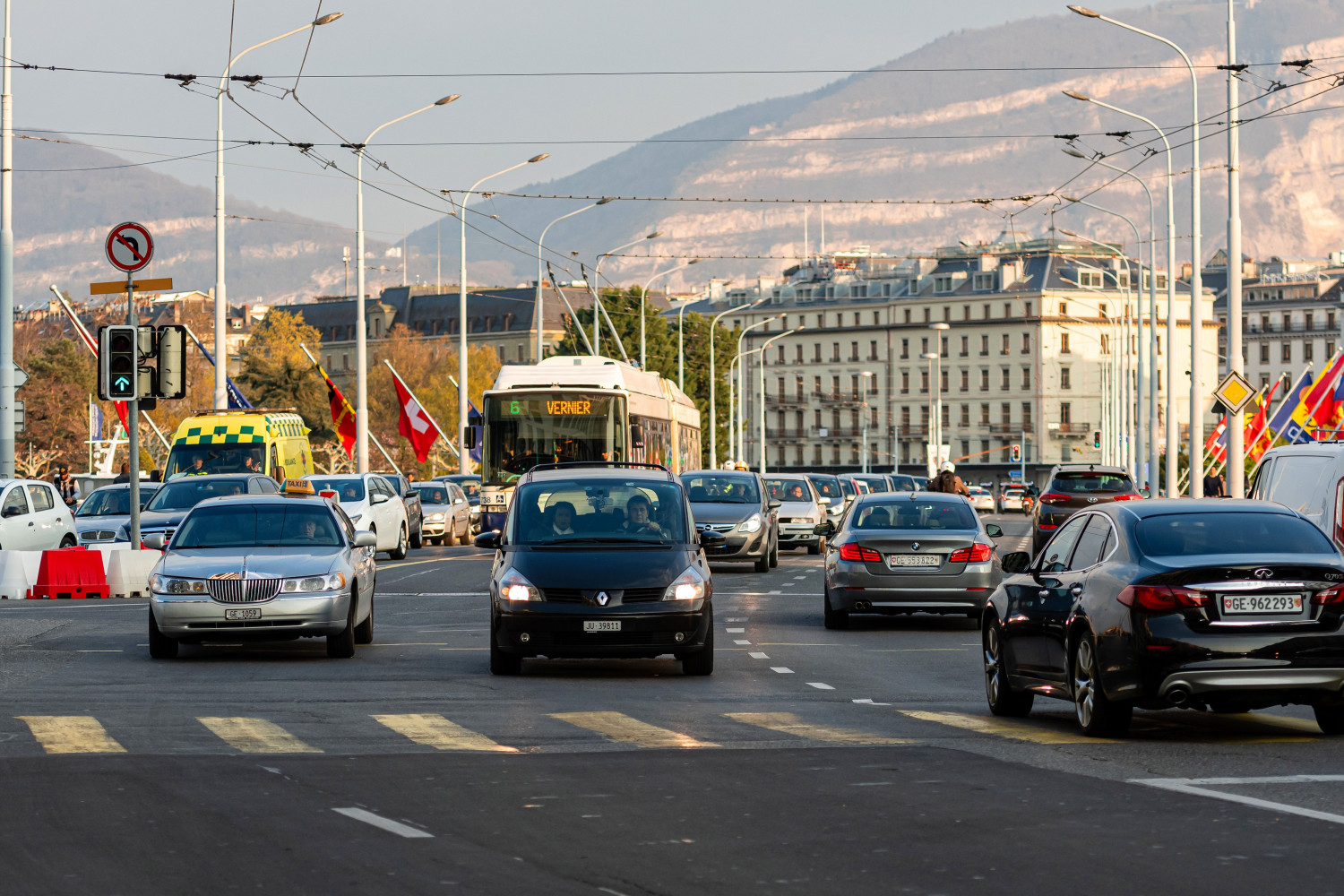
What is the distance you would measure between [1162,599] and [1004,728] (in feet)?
5.71

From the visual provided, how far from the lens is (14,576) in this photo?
28.0 meters

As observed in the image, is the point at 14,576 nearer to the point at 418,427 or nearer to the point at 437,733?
the point at 437,733

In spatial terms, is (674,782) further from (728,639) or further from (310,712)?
(728,639)

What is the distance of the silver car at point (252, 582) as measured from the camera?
1756 cm

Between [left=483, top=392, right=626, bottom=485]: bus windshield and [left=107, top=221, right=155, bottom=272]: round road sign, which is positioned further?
[left=483, top=392, right=626, bottom=485]: bus windshield

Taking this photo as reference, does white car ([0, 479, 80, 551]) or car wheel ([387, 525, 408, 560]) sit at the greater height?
white car ([0, 479, 80, 551])

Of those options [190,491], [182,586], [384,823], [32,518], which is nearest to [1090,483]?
[190,491]

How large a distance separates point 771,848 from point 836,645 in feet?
39.2

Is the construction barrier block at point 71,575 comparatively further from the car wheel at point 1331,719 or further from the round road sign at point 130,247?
the car wheel at point 1331,719

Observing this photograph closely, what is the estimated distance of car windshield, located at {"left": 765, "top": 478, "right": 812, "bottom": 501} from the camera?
139 feet

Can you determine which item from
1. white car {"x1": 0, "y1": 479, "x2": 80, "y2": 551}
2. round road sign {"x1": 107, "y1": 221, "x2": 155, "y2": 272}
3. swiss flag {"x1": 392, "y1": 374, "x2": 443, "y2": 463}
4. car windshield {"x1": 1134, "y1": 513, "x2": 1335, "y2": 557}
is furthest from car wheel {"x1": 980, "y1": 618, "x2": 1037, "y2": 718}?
swiss flag {"x1": 392, "y1": 374, "x2": 443, "y2": 463}

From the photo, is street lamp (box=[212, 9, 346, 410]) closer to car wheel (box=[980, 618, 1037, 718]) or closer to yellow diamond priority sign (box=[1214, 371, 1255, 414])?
yellow diamond priority sign (box=[1214, 371, 1255, 414])

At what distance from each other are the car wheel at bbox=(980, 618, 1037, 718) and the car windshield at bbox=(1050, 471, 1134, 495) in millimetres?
25825

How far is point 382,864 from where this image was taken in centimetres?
780
